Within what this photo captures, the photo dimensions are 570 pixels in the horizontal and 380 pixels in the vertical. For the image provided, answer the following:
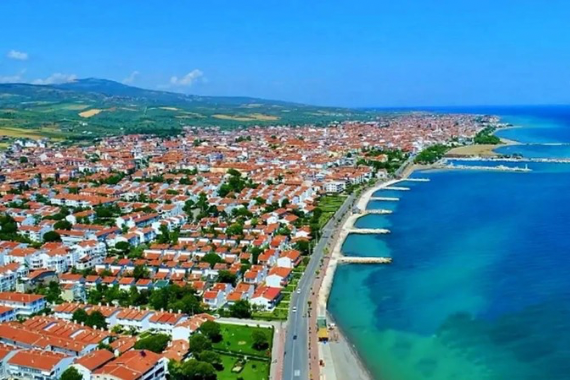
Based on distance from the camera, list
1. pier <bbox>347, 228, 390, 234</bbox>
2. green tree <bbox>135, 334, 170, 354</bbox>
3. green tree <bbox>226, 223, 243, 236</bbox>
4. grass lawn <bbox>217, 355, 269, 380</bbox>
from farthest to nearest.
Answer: pier <bbox>347, 228, 390, 234</bbox> < green tree <bbox>226, 223, 243, 236</bbox> < green tree <bbox>135, 334, 170, 354</bbox> < grass lawn <bbox>217, 355, 269, 380</bbox>

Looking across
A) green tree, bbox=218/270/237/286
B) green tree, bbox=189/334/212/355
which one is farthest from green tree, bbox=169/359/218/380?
green tree, bbox=218/270/237/286

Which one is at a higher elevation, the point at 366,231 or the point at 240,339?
the point at 366,231

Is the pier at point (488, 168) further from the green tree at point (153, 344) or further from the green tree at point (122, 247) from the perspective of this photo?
the green tree at point (153, 344)

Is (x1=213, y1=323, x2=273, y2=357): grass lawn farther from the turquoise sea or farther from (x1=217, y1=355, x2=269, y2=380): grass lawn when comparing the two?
the turquoise sea

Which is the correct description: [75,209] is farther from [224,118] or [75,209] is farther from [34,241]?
[224,118]

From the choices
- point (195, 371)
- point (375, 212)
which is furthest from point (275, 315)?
point (375, 212)

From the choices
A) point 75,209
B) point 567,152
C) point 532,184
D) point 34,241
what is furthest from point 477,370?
point 567,152

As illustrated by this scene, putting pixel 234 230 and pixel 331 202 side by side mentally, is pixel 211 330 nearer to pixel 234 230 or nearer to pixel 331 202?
pixel 234 230

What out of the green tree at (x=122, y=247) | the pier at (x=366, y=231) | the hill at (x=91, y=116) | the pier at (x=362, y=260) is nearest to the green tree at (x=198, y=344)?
the pier at (x=362, y=260)
